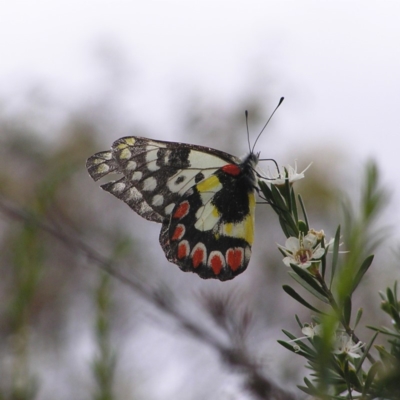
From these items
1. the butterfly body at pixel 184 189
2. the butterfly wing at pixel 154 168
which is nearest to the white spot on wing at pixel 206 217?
the butterfly body at pixel 184 189

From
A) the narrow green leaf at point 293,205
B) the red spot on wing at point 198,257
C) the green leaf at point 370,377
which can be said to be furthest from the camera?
the red spot on wing at point 198,257

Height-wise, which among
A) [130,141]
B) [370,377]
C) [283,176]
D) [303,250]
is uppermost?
[130,141]

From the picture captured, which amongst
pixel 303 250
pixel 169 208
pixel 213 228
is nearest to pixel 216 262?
pixel 213 228

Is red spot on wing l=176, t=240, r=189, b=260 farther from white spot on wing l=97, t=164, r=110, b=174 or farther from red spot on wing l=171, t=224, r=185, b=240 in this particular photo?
white spot on wing l=97, t=164, r=110, b=174

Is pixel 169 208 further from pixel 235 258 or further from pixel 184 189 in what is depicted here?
pixel 235 258

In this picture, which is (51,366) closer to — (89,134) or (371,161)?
(371,161)

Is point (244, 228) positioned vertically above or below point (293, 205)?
A: above

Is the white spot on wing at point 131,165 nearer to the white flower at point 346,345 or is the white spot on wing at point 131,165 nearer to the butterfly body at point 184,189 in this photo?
the butterfly body at point 184,189
